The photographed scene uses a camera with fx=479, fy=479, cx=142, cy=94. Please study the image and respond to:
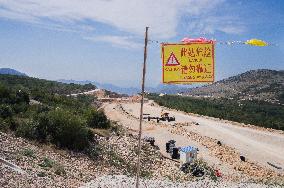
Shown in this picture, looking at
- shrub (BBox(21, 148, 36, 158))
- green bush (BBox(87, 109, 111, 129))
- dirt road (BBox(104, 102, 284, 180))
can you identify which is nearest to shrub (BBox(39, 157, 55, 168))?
shrub (BBox(21, 148, 36, 158))

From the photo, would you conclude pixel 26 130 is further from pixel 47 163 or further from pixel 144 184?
pixel 144 184

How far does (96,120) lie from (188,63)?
2297cm

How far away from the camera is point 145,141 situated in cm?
3444

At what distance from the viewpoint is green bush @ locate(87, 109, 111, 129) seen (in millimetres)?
33656

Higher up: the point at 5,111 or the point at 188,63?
the point at 188,63

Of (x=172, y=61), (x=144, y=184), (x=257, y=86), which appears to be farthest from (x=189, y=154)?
(x=257, y=86)

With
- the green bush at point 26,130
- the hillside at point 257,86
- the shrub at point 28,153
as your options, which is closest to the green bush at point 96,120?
the green bush at point 26,130

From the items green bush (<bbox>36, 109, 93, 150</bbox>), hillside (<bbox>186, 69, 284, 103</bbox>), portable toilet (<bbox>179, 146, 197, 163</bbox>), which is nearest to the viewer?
green bush (<bbox>36, 109, 93, 150</bbox>)

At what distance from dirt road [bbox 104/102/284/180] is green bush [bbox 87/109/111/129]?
180 inches

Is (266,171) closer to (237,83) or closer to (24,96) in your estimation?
(24,96)

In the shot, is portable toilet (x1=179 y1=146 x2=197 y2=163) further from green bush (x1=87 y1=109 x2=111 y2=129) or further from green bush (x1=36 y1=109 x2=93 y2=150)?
green bush (x1=87 y1=109 x2=111 y2=129)

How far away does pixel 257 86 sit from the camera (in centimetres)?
15500

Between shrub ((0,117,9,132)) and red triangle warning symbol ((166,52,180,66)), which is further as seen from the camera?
shrub ((0,117,9,132))

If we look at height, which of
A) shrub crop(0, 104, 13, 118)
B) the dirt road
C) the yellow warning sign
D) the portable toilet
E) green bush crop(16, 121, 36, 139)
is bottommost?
the dirt road
